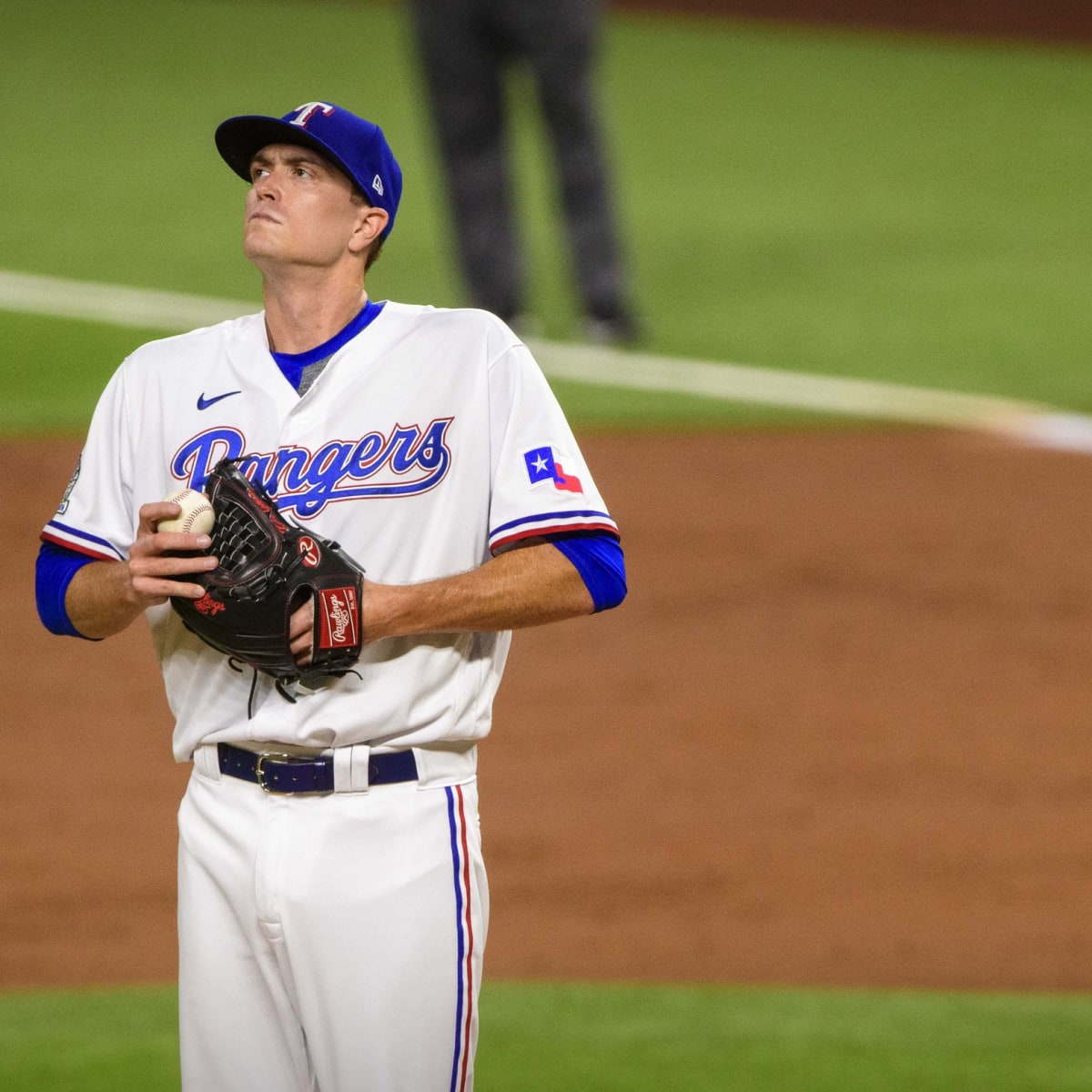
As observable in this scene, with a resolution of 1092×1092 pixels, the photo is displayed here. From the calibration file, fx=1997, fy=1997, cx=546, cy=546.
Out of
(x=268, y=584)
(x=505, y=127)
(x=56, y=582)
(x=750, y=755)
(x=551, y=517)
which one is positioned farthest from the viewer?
(x=505, y=127)

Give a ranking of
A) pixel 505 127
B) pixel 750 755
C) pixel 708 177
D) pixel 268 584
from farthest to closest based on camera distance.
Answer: pixel 708 177 < pixel 505 127 < pixel 750 755 < pixel 268 584

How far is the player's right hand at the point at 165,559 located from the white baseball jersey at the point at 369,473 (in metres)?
0.19

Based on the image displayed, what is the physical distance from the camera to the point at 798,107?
51.9 ft

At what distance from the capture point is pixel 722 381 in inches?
363

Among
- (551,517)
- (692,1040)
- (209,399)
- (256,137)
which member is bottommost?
(692,1040)

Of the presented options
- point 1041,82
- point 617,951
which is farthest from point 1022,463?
→ point 1041,82

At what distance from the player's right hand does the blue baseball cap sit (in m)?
0.56

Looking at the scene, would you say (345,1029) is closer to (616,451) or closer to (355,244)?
(355,244)

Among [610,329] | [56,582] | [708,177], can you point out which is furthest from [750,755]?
[708,177]

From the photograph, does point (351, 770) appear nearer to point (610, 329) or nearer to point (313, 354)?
point (313, 354)

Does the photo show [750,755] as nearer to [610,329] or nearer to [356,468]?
[356,468]

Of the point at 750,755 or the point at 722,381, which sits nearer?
the point at 750,755

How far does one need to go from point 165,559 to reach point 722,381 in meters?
6.74

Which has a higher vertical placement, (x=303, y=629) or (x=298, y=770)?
(x=303, y=629)
